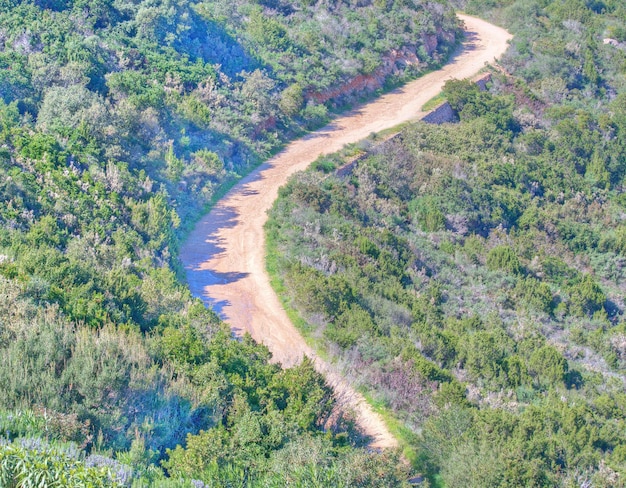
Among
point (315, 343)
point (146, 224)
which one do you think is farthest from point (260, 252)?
point (315, 343)

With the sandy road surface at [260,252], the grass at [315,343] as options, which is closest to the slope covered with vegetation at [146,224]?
the sandy road surface at [260,252]

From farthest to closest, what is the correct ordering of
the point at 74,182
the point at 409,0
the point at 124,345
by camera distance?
the point at 409,0 → the point at 74,182 → the point at 124,345

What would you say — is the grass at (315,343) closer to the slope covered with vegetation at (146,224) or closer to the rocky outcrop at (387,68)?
the slope covered with vegetation at (146,224)

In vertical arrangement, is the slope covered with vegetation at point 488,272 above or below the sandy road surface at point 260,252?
below

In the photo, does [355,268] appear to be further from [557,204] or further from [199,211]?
[557,204]

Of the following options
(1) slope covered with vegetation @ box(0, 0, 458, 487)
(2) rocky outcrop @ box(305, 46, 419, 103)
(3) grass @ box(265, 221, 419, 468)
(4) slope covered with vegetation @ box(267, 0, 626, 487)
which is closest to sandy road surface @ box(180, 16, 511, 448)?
(3) grass @ box(265, 221, 419, 468)

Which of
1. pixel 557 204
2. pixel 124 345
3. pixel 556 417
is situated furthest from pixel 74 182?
pixel 557 204
